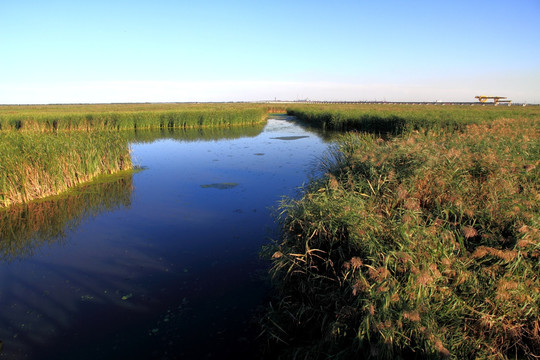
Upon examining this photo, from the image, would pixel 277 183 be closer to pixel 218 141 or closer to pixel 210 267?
pixel 210 267

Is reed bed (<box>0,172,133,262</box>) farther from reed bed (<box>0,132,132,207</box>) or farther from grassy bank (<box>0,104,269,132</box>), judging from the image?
grassy bank (<box>0,104,269,132</box>)

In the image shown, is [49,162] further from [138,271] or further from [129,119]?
[129,119]

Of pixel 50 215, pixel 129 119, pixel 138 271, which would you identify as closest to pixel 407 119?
pixel 138 271

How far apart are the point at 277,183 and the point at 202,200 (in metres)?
2.48

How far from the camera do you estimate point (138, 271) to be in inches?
198

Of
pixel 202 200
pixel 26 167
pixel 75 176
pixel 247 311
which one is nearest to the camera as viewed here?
pixel 247 311

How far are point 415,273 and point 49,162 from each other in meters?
9.03

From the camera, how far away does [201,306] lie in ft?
13.5

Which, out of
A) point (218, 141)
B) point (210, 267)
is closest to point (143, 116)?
point (218, 141)

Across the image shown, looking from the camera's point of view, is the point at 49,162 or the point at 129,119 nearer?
the point at 49,162

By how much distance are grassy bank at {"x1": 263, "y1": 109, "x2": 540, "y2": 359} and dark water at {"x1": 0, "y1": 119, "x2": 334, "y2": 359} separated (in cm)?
84

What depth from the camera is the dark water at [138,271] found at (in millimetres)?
3561

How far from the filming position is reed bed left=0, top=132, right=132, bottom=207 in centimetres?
761

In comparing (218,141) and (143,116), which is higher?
(143,116)
